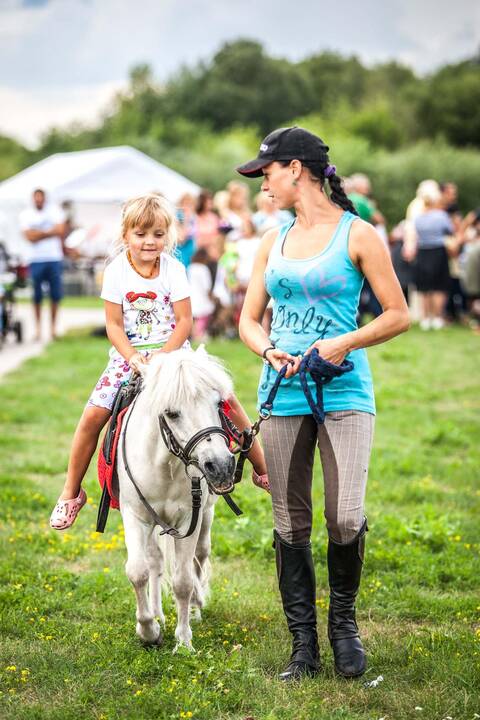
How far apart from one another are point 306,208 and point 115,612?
243 centimetres

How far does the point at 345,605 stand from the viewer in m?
4.13

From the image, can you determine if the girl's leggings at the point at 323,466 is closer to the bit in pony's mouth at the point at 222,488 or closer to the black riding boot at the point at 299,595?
the black riding boot at the point at 299,595

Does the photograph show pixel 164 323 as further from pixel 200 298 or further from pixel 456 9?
pixel 456 9

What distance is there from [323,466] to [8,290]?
1266 cm

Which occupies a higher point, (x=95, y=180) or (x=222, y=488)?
(x=95, y=180)

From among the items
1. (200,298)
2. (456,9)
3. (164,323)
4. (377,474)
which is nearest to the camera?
(164,323)

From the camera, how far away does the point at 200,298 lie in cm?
1490

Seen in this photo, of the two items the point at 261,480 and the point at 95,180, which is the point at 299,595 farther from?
the point at 95,180

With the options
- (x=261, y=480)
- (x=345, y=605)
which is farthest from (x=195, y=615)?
(x=345, y=605)

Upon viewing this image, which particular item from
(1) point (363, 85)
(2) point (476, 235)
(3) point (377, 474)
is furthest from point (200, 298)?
(1) point (363, 85)

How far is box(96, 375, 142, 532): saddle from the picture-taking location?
439 cm

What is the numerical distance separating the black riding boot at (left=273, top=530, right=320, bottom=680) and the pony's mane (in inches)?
35.3

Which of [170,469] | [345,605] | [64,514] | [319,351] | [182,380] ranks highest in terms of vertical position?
[319,351]

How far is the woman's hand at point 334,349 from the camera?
383cm
